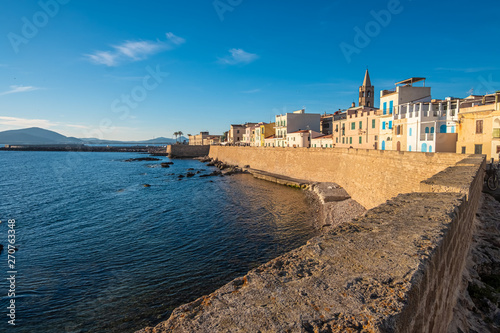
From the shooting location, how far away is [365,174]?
76.6 feet

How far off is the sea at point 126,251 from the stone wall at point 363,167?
4.88 metres

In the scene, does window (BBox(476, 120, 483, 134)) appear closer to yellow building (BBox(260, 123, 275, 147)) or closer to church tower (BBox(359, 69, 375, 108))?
church tower (BBox(359, 69, 375, 108))

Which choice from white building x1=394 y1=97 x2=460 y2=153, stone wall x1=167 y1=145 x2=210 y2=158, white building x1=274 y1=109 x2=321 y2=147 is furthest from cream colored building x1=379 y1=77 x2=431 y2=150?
stone wall x1=167 y1=145 x2=210 y2=158

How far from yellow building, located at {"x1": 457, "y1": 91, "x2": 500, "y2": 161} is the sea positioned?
45.9 ft

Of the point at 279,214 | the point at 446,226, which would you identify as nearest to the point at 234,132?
the point at 279,214

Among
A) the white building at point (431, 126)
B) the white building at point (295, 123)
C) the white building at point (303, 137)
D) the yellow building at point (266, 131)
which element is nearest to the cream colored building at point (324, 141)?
the white building at point (303, 137)

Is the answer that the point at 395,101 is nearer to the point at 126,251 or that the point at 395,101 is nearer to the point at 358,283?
the point at 126,251

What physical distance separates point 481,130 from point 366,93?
38.2 meters

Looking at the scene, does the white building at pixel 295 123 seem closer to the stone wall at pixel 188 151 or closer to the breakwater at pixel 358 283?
the stone wall at pixel 188 151

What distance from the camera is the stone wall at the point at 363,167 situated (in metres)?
16.4

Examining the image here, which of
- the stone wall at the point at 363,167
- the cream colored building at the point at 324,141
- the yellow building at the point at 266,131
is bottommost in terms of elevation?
the stone wall at the point at 363,167

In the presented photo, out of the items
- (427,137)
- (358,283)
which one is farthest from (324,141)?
(358,283)

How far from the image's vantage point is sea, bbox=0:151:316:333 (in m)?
9.86

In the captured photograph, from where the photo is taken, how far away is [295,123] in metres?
61.2
